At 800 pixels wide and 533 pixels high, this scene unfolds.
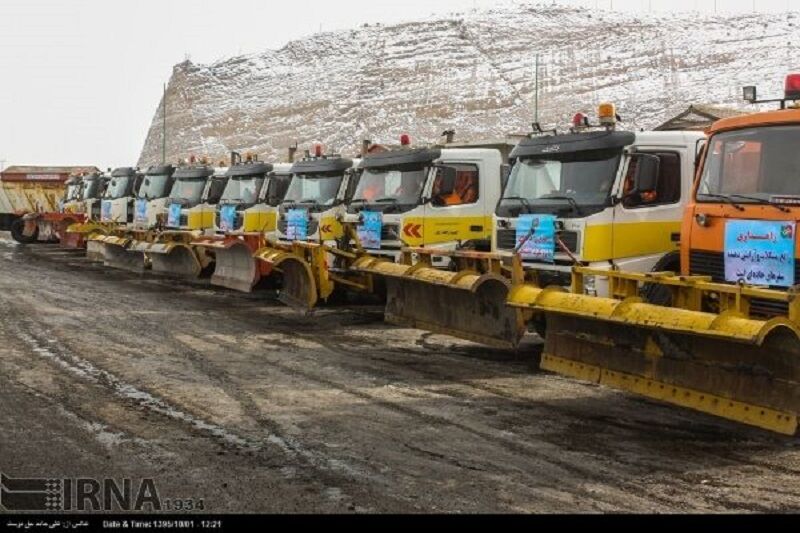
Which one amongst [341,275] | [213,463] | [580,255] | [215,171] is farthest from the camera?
[215,171]

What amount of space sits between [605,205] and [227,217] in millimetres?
10479

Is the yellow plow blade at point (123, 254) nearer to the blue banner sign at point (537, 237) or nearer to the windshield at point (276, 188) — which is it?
the windshield at point (276, 188)

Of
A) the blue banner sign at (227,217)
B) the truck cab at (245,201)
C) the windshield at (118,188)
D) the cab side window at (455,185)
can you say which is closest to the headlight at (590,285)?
the cab side window at (455,185)

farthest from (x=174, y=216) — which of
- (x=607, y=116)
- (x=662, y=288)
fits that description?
(x=662, y=288)

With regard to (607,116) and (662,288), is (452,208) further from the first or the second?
(662,288)

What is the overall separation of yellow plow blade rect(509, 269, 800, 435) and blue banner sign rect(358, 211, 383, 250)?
4.76 meters

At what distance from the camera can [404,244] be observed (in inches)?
493

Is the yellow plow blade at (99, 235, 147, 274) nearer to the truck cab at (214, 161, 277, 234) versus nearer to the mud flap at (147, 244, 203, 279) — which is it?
the mud flap at (147, 244, 203, 279)

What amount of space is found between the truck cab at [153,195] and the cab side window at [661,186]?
1449cm

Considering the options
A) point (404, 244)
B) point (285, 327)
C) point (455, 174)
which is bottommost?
point (285, 327)

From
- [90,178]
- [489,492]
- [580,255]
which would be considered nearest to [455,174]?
[580,255]

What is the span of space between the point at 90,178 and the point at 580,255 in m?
23.3

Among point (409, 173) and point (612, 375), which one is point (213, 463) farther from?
point (409, 173)

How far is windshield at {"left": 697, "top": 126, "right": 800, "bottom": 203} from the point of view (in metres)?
6.95
